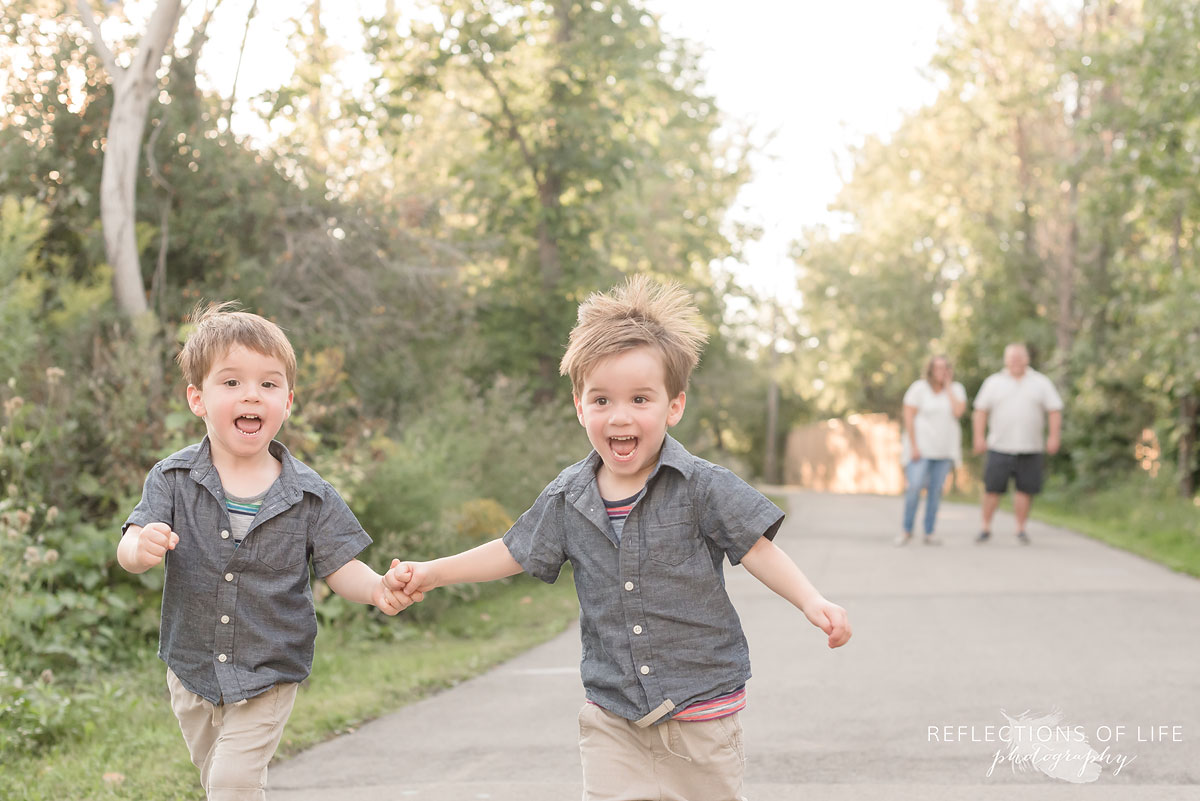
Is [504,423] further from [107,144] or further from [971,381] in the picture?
[971,381]

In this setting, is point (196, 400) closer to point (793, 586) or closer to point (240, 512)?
point (240, 512)

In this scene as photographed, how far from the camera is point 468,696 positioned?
627 centimetres

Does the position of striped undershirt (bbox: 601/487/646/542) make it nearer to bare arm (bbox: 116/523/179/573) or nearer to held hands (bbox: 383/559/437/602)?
held hands (bbox: 383/559/437/602)

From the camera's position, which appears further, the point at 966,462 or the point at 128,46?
the point at 966,462

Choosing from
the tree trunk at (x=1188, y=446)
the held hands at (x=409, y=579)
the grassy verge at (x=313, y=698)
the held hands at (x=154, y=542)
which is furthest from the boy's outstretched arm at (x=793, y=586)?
the tree trunk at (x=1188, y=446)

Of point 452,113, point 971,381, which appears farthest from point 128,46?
point 971,381

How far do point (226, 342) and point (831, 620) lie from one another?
1797mm

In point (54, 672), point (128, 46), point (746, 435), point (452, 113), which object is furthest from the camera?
point (746, 435)

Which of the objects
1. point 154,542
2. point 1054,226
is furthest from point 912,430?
point 1054,226

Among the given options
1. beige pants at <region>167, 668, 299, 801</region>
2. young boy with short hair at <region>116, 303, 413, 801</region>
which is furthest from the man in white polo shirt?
beige pants at <region>167, 668, 299, 801</region>

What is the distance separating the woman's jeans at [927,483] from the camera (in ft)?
40.8

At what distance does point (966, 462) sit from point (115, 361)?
81.0ft

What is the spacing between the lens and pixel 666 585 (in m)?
3.21

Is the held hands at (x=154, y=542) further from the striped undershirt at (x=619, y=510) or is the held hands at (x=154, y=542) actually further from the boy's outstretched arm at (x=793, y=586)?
the boy's outstretched arm at (x=793, y=586)
